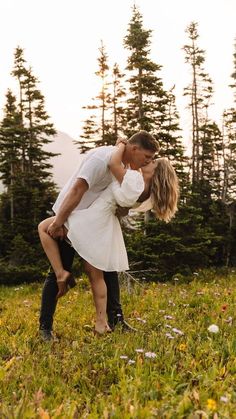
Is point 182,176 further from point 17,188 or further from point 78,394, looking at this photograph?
point 78,394

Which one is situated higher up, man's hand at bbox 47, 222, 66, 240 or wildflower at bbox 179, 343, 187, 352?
man's hand at bbox 47, 222, 66, 240

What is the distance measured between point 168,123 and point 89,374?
69.1ft

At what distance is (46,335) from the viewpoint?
201 inches

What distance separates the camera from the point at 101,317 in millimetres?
5242

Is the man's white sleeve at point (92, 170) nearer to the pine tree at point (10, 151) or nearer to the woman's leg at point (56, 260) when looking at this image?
the woman's leg at point (56, 260)

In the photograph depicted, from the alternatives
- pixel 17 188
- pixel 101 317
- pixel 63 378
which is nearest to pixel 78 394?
pixel 63 378

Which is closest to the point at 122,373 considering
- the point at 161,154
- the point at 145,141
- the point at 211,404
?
the point at 211,404

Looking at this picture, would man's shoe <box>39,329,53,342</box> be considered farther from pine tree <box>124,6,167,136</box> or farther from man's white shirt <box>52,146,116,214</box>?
pine tree <box>124,6,167,136</box>

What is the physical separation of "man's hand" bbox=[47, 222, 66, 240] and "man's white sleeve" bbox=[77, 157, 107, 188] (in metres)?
0.55

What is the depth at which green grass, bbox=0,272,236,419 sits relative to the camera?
2.81 metres

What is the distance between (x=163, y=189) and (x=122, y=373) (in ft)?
7.46

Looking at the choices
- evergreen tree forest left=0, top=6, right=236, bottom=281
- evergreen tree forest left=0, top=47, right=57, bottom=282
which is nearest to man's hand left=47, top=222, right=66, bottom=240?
evergreen tree forest left=0, top=6, right=236, bottom=281

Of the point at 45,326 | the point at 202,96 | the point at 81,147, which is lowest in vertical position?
the point at 45,326

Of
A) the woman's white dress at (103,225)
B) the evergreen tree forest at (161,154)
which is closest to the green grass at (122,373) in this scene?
the woman's white dress at (103,225)
